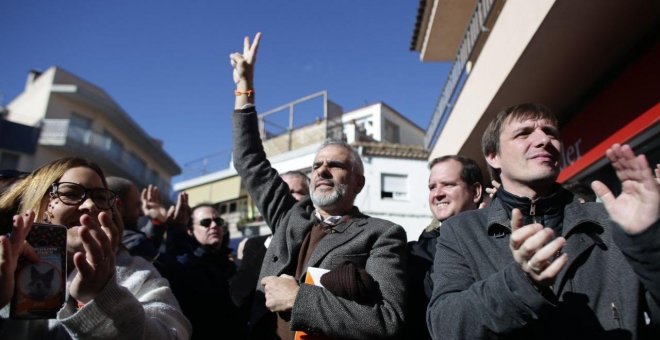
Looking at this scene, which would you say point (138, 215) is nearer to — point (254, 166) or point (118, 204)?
point (118, 204)

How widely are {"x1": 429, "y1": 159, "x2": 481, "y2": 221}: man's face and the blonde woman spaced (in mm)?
1708

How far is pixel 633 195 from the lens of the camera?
1.42 metres

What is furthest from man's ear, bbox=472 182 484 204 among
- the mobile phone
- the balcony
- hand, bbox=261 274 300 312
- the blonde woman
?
the balcony

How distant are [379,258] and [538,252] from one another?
1069 millimetres

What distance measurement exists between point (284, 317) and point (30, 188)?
130cm

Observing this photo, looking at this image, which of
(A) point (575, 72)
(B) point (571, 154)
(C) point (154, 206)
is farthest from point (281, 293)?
(B) point (571, 154)

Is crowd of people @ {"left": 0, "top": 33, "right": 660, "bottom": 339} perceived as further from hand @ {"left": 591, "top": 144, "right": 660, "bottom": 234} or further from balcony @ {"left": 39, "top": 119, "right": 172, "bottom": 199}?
balcony @ {"left": 39, "top": 119, "right": 172, "bottom": 199}

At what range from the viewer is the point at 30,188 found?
203cm

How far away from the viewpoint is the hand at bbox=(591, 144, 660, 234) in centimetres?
137

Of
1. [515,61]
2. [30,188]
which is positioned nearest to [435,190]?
[30,188]

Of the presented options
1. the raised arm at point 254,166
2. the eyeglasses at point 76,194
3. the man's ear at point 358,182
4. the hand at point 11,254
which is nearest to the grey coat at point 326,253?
the raised arm at point 254,166

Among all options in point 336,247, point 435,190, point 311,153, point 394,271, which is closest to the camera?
point 394,271

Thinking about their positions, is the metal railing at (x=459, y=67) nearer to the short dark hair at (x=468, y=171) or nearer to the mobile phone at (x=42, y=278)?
the short dark hair at (x=468, y=171)

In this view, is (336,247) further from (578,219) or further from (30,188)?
(30,188)
